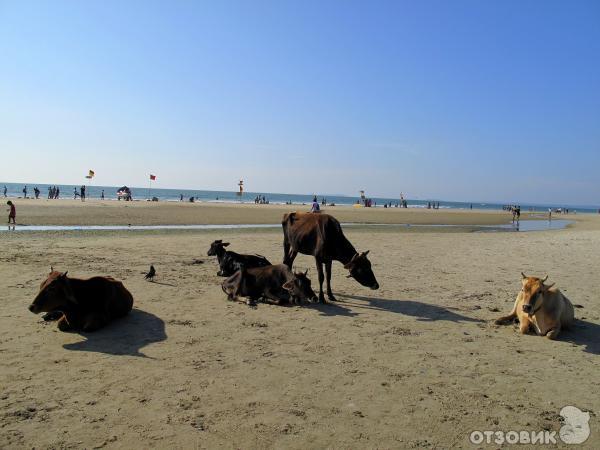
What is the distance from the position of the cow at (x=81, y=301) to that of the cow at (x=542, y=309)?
7.10 meters

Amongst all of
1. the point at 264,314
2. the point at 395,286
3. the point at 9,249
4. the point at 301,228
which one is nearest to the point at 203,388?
the point at 264,314

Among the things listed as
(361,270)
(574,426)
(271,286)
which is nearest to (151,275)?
(271,286)

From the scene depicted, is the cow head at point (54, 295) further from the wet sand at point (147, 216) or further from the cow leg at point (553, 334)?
the wet sand at point (147, 216)

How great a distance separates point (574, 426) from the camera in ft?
16.3

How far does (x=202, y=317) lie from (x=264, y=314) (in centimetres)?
126

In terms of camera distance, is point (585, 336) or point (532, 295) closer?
point (532, 295)

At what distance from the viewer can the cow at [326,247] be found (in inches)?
407

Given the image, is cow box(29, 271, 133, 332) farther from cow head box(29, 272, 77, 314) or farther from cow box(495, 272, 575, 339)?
cow box(495, 272, 575, 339)

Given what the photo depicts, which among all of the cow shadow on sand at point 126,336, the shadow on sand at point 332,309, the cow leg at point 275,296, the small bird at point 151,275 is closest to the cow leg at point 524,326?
the shadow on sand at point 332,309

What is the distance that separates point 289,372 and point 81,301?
3900 mm

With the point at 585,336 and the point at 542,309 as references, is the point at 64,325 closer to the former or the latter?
the point at 542,309

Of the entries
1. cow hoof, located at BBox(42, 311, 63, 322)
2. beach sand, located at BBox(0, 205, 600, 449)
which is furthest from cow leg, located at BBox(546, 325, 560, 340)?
cow hoof, located at BBox(42, 311, 63, 322)

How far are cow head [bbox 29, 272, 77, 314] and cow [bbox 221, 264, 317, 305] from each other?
371 centimetres

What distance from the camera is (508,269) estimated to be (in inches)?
608
